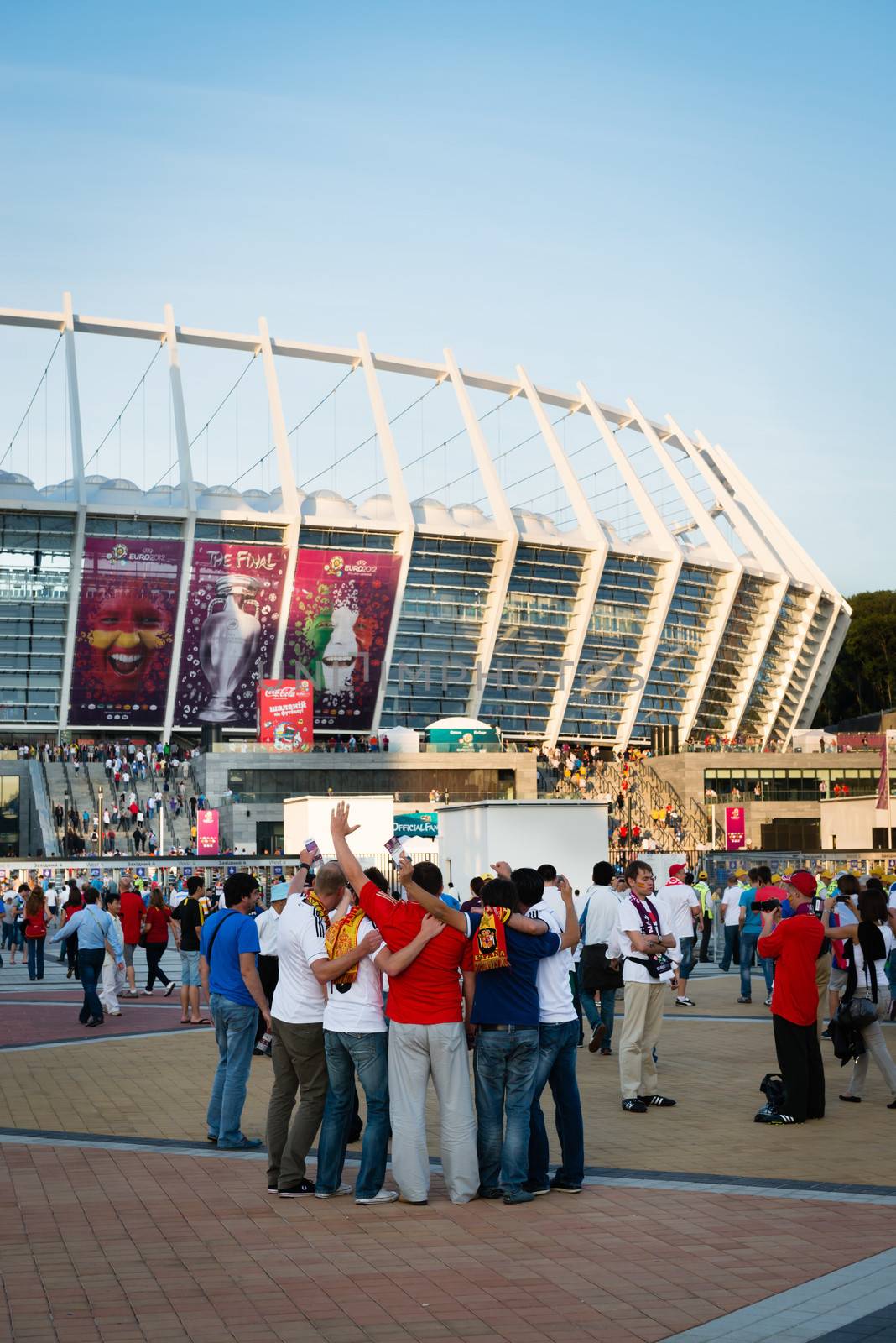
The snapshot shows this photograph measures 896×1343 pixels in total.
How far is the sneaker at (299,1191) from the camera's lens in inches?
339

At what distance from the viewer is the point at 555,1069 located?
878cm

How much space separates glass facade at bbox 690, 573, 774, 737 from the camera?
84.6 metres

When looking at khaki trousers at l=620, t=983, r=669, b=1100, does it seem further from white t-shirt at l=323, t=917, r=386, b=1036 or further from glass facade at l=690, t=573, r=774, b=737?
glass facade at l=690, t=573, r=774, b=737

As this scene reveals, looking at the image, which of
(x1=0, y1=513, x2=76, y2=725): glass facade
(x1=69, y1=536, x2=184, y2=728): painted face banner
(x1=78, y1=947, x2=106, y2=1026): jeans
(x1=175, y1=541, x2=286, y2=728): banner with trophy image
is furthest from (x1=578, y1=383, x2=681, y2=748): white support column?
(x1=78, y1=947, x2=106, y2=1026): jeans

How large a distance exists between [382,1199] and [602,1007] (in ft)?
22.6

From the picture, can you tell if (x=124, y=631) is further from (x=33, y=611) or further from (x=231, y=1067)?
(x=231, y=1067)

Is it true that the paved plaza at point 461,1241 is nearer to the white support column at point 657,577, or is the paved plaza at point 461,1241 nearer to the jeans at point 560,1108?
the jeans at point 560,1108

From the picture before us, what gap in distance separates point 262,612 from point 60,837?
20062 millimetres

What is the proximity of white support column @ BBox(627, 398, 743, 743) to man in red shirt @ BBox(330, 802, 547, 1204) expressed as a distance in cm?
7421

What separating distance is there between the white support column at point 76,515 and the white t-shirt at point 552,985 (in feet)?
201

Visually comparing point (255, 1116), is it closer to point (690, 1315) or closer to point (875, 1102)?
point (875, 1102)

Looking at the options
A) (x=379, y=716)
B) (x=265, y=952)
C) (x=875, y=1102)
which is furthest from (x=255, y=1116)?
(x=379, y=716)

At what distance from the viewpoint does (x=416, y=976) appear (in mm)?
8297

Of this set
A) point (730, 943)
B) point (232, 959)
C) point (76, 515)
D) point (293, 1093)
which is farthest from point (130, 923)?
point (76, 515)
